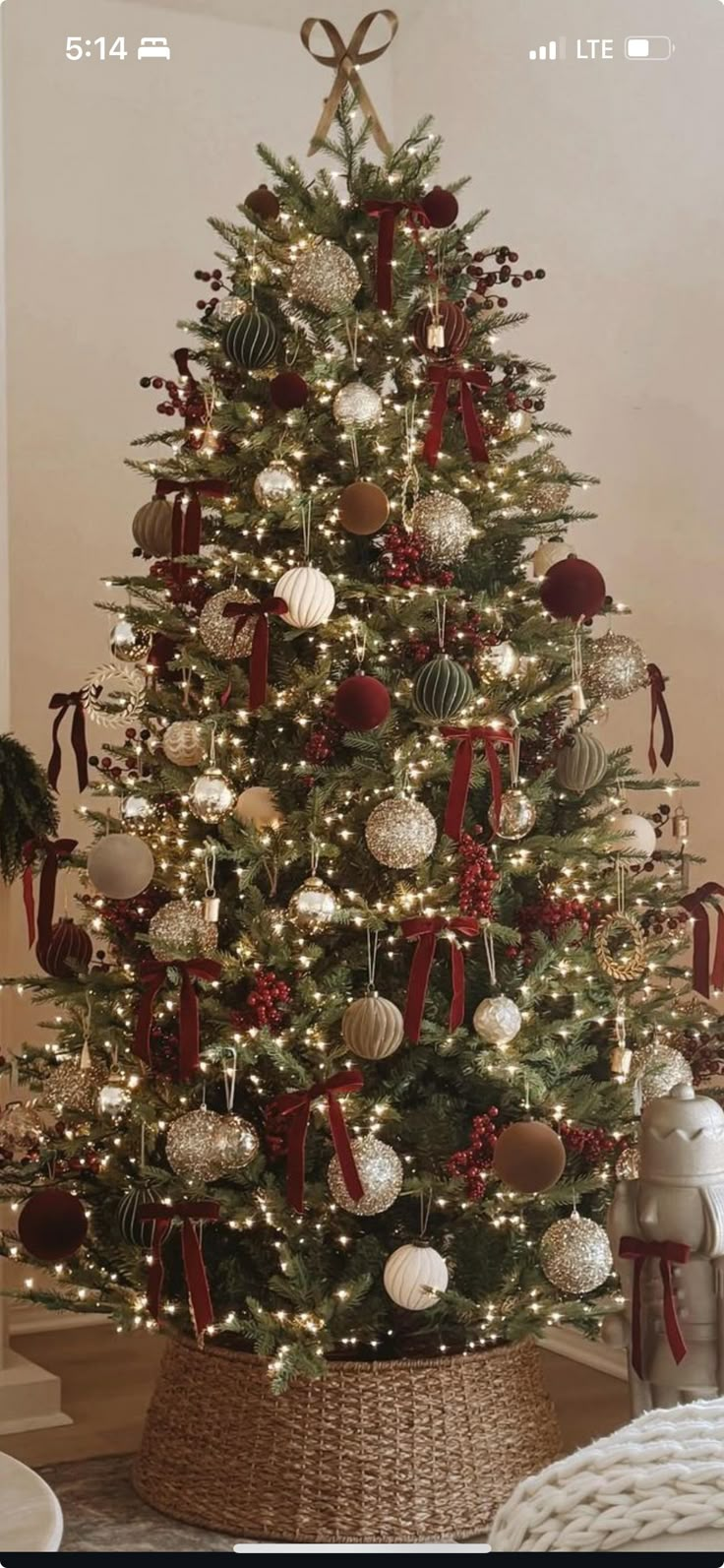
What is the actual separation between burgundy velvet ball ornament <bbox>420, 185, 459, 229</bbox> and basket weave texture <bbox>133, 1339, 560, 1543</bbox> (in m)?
1.67

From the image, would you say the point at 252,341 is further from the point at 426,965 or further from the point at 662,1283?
the point at 662,1283

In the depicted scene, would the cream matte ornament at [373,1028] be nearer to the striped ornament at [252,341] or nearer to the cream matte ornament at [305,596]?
the cream matte ornament at [305,596]

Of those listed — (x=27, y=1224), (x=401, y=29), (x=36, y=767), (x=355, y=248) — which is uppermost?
(x=401, y=29)

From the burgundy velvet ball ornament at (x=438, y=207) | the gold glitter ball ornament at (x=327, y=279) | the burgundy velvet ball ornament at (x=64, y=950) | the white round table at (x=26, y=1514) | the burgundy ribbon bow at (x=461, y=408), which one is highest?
the burgundy velvet ball ornament at (x=438, y=207)

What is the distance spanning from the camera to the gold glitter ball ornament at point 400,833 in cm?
221

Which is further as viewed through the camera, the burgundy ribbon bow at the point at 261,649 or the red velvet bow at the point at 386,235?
the red velvet bow at the point at 386,235

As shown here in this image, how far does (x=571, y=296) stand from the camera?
3316 millimetres

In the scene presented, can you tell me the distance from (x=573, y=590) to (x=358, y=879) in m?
0.53

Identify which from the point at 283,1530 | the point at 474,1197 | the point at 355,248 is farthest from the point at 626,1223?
the point at 355,248

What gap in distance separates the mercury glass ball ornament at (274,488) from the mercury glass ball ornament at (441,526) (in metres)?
0.18

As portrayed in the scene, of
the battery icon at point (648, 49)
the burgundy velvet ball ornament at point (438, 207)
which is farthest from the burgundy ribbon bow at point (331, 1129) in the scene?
the battery icon at point (648, 49)

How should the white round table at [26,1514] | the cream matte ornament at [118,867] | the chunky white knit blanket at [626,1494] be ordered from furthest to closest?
the cream matte ornament at [118,867] < the white round table at [26,1514] < the chunky white knit blanket at [626,1494]

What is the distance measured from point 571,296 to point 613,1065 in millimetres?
1737

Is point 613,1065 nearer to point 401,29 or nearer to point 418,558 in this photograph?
point 418,558
